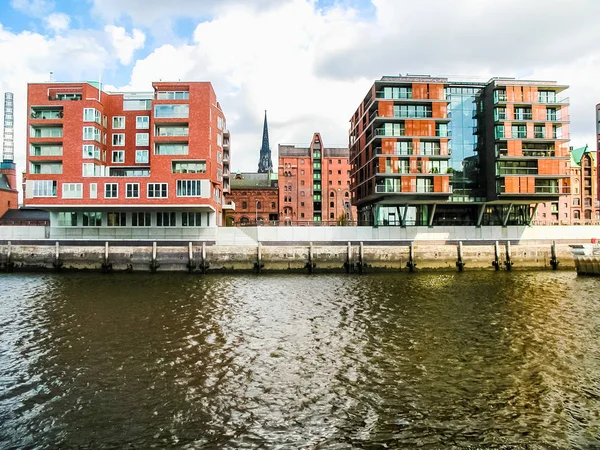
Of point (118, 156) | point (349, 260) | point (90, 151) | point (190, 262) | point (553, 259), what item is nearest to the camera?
point (190, 262)

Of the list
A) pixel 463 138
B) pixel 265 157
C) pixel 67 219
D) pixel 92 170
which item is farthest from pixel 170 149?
pixel 265 157

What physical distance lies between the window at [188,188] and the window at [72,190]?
12.2 metres

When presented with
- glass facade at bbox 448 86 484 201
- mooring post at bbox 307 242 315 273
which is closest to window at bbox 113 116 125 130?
mooring post at bbox 307 242 315 273

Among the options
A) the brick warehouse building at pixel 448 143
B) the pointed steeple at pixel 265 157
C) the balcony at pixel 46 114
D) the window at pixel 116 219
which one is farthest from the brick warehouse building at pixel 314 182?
the pointed steeple at pixel 265 157

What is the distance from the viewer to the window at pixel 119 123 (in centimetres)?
6092

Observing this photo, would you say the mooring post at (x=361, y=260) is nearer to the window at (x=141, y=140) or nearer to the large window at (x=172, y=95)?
the large window at (x=172, y=95)

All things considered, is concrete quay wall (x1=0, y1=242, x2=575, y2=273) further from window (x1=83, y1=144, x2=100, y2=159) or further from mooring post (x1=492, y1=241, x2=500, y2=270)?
window (x1=83, y1=144, x2=100, y2=159)

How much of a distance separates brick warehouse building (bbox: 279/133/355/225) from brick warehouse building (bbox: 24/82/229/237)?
50.0 m

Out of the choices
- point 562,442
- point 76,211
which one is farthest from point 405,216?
point 562,442

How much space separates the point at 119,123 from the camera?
2409 inches

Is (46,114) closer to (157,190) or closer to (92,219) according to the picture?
(92,219)

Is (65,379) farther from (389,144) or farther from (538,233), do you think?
(538,233)

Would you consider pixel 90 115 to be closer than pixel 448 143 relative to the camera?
Yes

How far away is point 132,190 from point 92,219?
9212 mm
